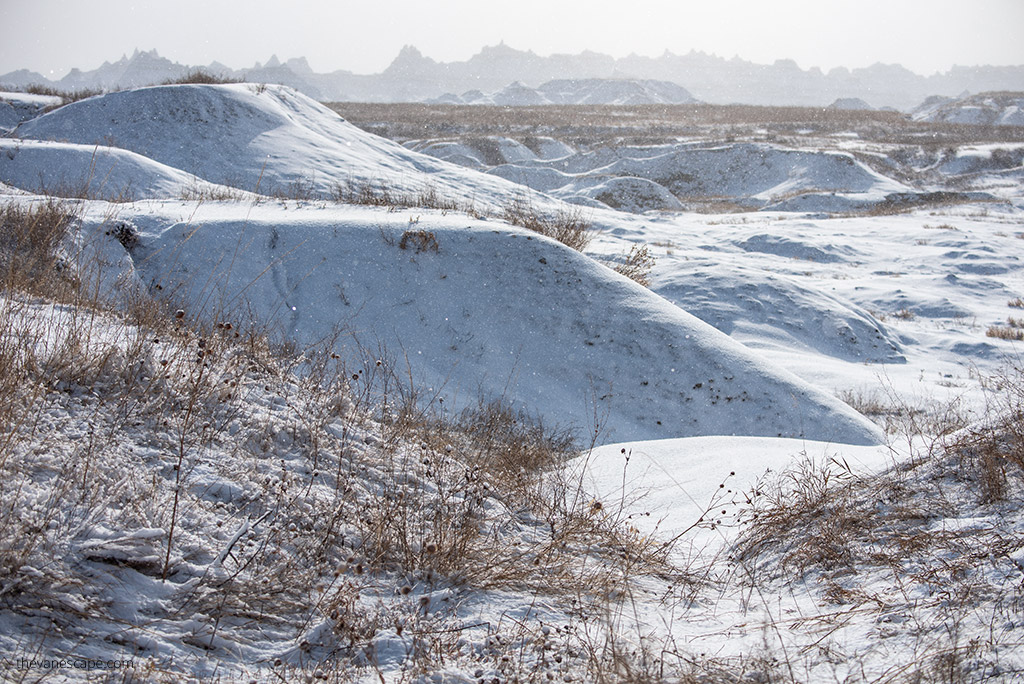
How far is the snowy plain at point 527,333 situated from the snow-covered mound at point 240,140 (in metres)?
0.09

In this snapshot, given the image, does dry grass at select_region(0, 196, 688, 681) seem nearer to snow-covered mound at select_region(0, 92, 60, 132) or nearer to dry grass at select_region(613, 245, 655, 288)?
dry grass at select_region(613, 245, 655, 288)

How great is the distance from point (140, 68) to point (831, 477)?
183 meters

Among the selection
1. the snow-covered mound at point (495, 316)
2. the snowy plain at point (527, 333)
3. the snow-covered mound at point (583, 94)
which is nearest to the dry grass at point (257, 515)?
the snowy plain at point (527, 333)

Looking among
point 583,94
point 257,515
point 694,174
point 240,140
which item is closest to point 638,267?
point 257,515

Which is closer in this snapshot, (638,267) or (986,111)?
(638,267)

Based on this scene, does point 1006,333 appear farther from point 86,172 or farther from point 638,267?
point 86,172

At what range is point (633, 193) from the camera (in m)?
28.9

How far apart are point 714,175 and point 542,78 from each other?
159238mm

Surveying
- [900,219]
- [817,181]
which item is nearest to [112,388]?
[900,219]

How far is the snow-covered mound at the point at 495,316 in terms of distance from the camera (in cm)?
706

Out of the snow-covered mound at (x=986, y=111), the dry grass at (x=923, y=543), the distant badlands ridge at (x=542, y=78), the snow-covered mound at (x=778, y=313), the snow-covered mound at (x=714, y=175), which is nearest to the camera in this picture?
the dry grass at (x=923, y=543)

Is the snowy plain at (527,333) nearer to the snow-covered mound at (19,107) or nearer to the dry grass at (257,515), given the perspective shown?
the dry grass at (257,515)

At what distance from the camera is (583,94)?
12131cm

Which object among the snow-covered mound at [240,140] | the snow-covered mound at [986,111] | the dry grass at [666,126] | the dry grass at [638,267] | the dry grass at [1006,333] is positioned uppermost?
the snow-covered mound at [986,111]
